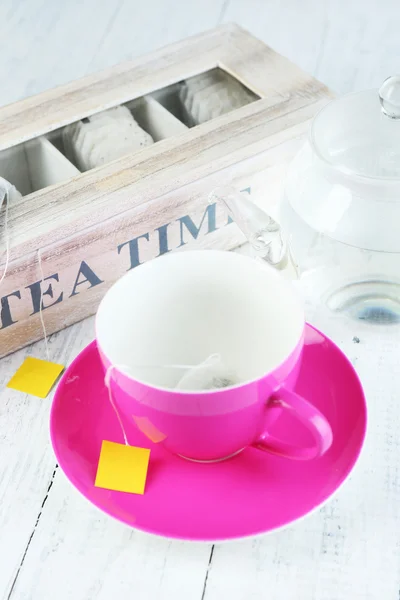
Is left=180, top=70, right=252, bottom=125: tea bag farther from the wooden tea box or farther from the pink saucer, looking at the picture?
the pink saucer

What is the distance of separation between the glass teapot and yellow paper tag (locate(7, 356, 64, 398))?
19 cm

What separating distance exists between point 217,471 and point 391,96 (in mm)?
307

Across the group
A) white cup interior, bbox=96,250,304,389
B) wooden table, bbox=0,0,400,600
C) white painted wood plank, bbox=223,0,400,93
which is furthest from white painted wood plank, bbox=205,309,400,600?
white painted wood plank, bbox=223,0,400,93

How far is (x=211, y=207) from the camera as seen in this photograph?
0.70m

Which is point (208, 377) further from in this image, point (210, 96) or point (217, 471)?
point (210, 96)

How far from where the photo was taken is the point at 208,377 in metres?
0.56

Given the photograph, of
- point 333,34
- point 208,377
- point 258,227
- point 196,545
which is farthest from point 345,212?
point 333,34

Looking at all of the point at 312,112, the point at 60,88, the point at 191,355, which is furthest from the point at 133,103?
the point at 191,355

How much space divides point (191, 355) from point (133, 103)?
29cm

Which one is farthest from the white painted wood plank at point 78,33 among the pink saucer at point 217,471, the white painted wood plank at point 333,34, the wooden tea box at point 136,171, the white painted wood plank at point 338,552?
the white painted wood plank at point 338,552

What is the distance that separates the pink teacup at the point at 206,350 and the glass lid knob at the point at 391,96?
0.17 meters

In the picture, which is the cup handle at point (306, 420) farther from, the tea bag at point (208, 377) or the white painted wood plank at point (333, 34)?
the white painted wood plank at point (333, 34)

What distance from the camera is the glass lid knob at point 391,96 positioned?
0.59m

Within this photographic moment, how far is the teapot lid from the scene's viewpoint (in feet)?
2.00
